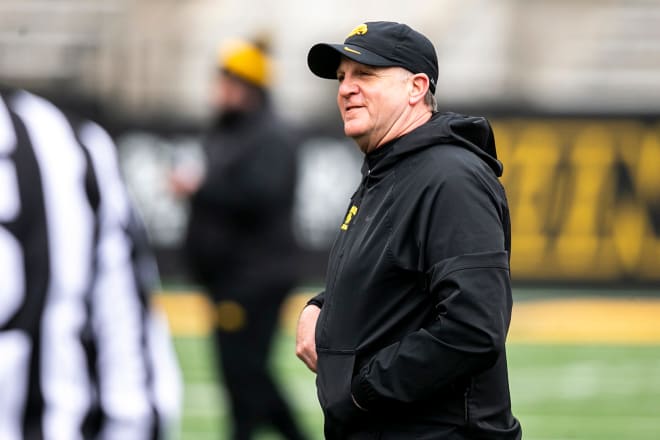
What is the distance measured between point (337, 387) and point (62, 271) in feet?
5.06

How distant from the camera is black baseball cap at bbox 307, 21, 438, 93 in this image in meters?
3.46

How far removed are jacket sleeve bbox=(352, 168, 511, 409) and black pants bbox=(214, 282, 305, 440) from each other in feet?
12.5

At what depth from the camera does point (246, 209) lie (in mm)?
7312

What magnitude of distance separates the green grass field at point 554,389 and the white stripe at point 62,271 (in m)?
5.31

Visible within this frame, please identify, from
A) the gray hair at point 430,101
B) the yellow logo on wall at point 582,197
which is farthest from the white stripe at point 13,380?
the yellow logo on wall at point 582,197

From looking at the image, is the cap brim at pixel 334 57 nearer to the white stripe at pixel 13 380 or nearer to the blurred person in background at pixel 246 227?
the white stripe at pixel 13 380

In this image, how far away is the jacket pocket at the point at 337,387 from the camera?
132 inches

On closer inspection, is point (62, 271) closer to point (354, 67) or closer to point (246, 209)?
point (354, 67)

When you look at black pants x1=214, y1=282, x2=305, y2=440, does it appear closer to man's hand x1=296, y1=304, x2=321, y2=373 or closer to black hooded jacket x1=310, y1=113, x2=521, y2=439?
man's hand x1=296, y1=304, x2=321, y2=373

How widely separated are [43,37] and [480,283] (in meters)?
16.3

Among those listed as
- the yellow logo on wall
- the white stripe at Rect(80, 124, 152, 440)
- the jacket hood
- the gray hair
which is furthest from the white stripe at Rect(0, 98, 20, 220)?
the yellow logo on wall

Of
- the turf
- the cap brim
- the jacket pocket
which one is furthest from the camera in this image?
the turf

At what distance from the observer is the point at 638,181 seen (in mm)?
14336

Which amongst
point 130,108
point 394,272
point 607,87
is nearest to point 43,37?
point 130,108
